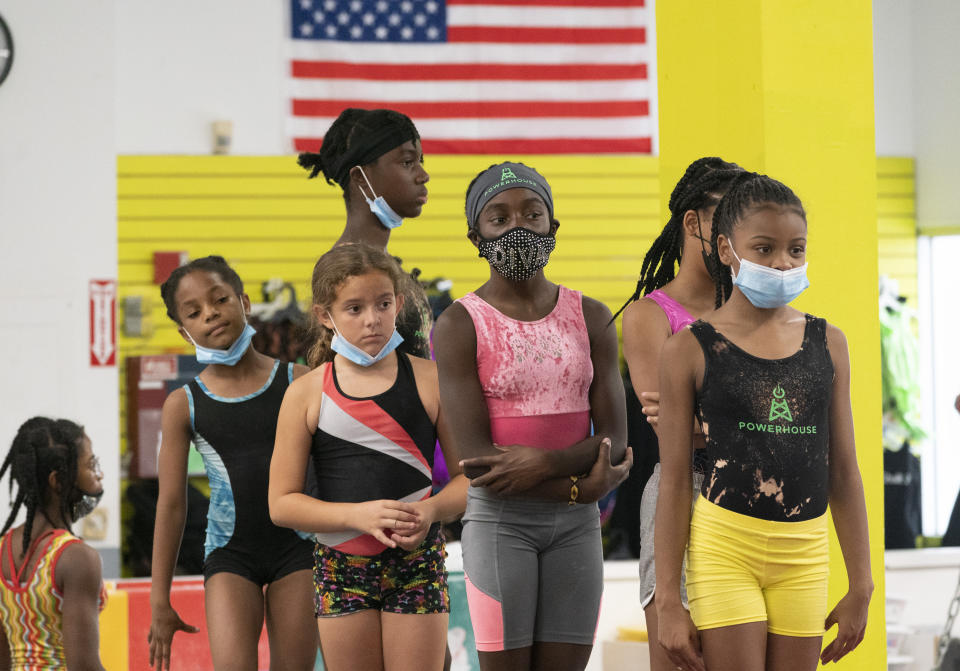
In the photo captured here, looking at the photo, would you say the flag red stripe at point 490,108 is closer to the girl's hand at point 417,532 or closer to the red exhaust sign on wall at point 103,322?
the red exhaust sign on wall at point 103,322

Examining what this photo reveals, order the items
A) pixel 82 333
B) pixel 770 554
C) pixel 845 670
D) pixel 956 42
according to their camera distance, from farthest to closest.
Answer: pixel 956 42 → pixel 82 333 → pixel 845 670 → pixel 770 554

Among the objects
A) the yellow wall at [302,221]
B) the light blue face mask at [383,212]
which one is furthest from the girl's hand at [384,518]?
the yellow wall at [302,221]

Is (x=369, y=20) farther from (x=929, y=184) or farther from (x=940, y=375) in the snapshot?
(x=940, y=375)

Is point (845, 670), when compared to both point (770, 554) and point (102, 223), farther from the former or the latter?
point (102, 223)

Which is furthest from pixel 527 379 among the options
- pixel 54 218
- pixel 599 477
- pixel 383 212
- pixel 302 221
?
pixel 54 218

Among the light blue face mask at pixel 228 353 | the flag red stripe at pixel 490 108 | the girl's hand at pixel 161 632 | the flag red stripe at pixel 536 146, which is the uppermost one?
the flag red stripe at pixel 490 108

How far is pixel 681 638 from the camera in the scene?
2225 millimetres

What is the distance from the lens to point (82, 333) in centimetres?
812

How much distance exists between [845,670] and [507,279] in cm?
166

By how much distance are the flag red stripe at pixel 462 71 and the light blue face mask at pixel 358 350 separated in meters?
6.22

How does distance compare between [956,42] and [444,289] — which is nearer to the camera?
[444,289]

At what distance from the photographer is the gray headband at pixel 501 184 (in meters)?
2.69

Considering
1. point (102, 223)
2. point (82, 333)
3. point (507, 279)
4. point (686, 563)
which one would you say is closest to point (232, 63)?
point (102, 223)

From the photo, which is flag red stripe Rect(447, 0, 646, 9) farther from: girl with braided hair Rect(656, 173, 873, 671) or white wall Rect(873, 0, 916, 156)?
girl with braided hair Rect(656, 173, 873, 671)
